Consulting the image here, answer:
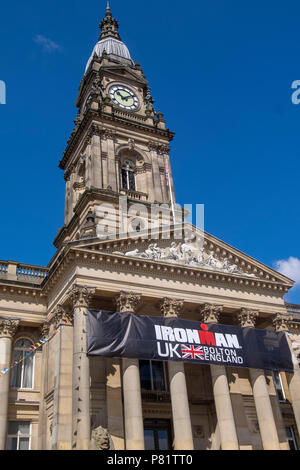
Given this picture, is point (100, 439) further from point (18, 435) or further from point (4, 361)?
point (4, 361)

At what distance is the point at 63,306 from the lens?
82.2 ft

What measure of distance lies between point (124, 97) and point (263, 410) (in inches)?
1154

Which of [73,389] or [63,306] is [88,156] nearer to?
[63,306]

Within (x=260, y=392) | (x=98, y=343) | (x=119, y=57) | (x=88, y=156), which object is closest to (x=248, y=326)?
(x=260, y=392)

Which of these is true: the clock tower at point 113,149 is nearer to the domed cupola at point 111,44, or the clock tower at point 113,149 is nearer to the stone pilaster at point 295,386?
the domed cupola at point 111,44

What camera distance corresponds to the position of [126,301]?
2452cm

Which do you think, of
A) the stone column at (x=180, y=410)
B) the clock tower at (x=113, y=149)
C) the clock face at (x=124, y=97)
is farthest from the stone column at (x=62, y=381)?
the clock face at (x=124, y=97)

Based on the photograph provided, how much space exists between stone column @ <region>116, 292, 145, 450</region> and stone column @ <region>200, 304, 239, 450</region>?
4.46 metres

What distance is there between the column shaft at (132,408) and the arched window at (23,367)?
22.9 ft

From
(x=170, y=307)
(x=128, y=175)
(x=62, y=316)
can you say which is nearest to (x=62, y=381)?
(x=62, y=316)

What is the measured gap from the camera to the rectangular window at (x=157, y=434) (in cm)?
2525

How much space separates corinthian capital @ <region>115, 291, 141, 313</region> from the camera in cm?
2441

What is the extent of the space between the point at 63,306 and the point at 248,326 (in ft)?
35.3

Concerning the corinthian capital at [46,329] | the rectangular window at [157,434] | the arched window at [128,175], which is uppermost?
the arched window at [128,175]
